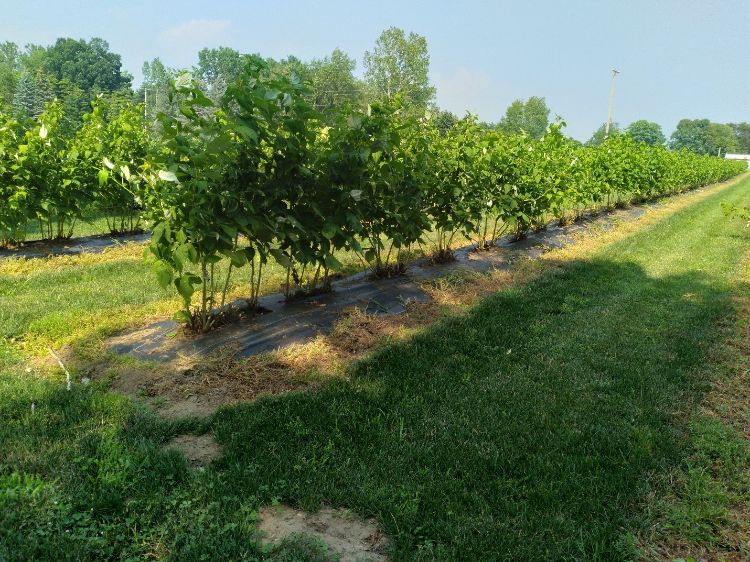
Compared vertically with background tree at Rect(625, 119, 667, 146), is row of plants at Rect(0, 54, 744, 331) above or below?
below

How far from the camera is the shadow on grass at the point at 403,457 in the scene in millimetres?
2230

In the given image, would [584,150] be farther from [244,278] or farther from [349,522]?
[349,522]

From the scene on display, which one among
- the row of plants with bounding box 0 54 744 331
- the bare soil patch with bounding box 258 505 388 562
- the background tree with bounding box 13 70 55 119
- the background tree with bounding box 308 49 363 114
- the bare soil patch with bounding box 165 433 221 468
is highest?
the background tree with bounding box 308 49 363 114

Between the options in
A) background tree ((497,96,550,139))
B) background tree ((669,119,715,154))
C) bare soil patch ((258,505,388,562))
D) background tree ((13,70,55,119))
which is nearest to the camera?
bare soil patch ((258,505,388,562))

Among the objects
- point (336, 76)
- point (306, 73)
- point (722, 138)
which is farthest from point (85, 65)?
point (722, 138)

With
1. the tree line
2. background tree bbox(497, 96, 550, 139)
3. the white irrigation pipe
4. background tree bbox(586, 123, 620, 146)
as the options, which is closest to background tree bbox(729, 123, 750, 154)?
→ the tree line

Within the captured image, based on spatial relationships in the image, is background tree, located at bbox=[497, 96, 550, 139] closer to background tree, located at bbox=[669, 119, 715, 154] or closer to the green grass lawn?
background tree, located at bbox=[669, 119, 715, 154]

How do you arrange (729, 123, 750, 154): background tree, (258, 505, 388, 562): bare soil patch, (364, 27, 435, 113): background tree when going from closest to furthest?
1. (258, 505, 388, 562): bare soil patch
2. (364, 27, 435, 113): background tree
3. (729, 123, 750, 154): background tree

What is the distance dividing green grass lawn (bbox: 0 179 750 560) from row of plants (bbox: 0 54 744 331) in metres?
1.19

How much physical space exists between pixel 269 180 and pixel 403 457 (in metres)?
2.38

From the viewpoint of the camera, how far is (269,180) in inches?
166

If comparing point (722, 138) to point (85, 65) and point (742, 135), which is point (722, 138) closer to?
point (742, 135)

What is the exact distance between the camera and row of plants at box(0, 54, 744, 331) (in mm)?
3771

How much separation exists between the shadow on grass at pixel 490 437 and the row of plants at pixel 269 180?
4.22 feet
